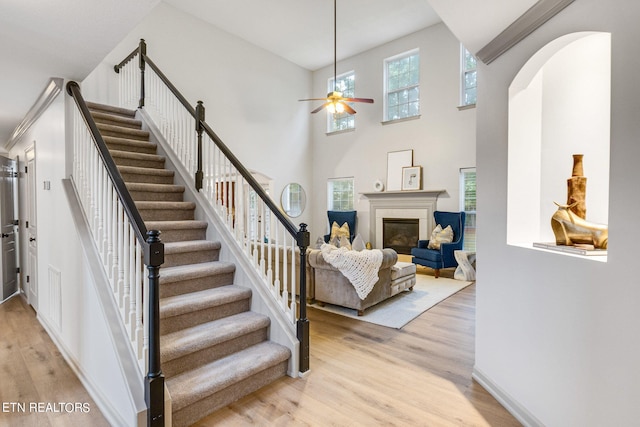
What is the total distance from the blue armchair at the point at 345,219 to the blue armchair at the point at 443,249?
1748 mm

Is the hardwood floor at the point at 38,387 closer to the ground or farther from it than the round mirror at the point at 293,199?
closer to the ground

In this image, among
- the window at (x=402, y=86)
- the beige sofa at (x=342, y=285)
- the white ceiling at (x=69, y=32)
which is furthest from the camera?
the window at (x=402, y=86)

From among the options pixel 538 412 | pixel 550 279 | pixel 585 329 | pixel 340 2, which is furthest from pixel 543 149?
pixel 340 2

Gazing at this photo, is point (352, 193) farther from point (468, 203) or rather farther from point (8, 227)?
point (8, 227)

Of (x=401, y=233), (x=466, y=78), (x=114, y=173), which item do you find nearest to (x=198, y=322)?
(x=114, y=173)

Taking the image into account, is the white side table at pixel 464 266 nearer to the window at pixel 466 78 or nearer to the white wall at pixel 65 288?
the window at pixel 466 78

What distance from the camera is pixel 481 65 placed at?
2371 mm

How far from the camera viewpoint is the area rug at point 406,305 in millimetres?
3793

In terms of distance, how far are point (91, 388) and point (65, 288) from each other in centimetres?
96

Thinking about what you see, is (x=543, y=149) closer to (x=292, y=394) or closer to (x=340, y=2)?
(x=292, y=394)

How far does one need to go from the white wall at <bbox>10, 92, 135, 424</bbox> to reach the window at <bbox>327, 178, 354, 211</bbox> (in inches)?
230

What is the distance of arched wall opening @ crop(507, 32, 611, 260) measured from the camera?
1925 millimetres

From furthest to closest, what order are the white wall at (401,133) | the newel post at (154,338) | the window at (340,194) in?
the window at (340,194) < the white wall at (401,133) < the newel post at (154,338)

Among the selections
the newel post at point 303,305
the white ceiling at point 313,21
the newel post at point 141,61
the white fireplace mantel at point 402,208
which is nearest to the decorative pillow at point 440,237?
the white fireplace mantel at point 402,208
